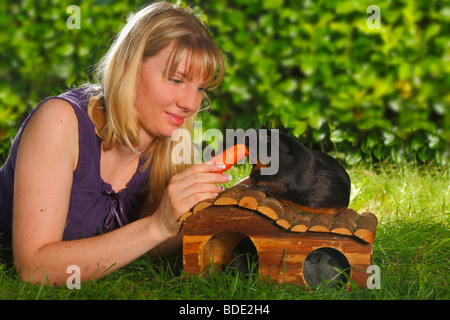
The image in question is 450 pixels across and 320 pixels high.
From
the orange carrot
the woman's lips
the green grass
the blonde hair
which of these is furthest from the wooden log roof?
the blonde hair

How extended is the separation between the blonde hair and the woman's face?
0.08 ft

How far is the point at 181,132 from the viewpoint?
2.53m

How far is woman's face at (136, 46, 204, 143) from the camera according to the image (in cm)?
206

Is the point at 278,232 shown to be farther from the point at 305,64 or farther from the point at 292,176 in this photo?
the point at 305,64

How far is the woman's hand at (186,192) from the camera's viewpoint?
1.86 meters

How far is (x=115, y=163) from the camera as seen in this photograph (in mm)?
2385

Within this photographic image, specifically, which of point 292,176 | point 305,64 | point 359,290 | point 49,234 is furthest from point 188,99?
point 305,64

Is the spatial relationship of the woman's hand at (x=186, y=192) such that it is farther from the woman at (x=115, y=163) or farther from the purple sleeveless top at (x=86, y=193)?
the purple sleeveless top at (x=86, y=193)

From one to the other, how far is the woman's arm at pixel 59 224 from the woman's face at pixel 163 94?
1.09ft

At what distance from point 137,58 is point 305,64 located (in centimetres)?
196

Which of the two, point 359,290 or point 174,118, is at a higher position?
point 174,118

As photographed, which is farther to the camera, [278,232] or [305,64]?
[305,64]

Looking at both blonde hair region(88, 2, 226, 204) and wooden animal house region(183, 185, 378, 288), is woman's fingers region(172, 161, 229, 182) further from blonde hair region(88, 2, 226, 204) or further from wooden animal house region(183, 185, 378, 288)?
blonde hair region(88, 2, 226, 204)
